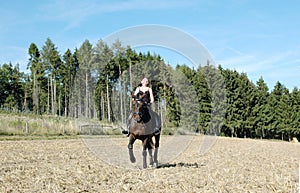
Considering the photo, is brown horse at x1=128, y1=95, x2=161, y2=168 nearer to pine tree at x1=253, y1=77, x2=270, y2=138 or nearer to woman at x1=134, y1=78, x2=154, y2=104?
woman at x1=134, y1=78, x2=154, y2=104

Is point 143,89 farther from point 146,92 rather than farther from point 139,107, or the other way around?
point 139,107

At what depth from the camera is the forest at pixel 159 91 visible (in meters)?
14.8

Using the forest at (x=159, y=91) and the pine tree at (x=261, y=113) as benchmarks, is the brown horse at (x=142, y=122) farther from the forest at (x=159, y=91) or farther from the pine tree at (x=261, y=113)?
the pine tree at (x=261, y=113)

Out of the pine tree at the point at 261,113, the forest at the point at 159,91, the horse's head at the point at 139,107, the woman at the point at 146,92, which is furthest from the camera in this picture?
the pine tree at the point at 261,113

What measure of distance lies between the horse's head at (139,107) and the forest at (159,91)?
93.2 inches

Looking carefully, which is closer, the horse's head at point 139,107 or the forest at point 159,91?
the horse's head at point 139,107

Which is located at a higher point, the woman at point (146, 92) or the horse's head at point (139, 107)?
the woman at point (146, 92)

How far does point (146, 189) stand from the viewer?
304 inches

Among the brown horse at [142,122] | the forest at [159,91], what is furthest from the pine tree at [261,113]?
the brown horse at [142,122]

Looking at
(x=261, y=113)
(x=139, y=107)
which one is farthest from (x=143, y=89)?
(x=261, y=113)

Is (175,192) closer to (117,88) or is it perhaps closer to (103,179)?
(103,179)

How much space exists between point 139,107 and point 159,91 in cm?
416

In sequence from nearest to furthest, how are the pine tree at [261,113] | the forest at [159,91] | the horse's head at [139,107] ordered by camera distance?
the horse's head at [139,107]
the forest at [159,91]
the pine tree at [261,113]

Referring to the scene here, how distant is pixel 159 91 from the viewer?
48.0 feet
